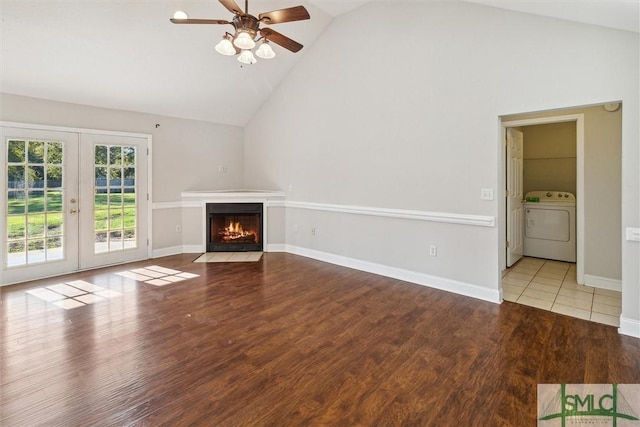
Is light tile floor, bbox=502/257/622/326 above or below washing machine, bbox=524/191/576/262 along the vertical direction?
below

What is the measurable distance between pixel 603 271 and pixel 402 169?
2784mm

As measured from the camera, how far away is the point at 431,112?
383cm

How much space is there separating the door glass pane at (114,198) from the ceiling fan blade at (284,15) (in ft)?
12.1

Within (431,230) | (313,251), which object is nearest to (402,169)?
(431,230)

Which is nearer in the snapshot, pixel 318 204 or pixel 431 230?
pixel 431 230

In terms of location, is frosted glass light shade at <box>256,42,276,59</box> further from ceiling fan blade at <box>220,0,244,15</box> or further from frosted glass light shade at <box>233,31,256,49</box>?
ceiling fan blade at <box>220,0,244,15</box>

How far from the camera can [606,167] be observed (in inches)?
149

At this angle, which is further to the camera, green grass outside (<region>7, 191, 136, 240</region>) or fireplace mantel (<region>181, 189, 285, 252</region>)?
fireplace mantel (<region>181, 189, 285, 252</region>)

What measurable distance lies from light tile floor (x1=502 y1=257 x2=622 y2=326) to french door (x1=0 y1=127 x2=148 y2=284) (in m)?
5.69

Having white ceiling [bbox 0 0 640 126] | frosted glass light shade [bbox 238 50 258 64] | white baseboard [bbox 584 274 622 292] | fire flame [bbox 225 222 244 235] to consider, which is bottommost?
white baseboard [bbox 584 274 622 292]

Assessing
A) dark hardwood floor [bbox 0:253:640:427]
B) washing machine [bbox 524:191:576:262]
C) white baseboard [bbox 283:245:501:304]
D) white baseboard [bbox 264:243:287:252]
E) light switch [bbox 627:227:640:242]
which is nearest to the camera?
dark hardwood floor [bbox 0:253:640:427]

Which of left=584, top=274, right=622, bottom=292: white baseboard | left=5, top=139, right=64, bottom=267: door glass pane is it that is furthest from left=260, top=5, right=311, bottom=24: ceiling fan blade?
left=584, top=274, right=622, bottom=292: white baseboard

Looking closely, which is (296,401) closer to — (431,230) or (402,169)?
(431,230)

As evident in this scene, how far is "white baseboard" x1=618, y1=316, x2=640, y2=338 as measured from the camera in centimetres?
268
